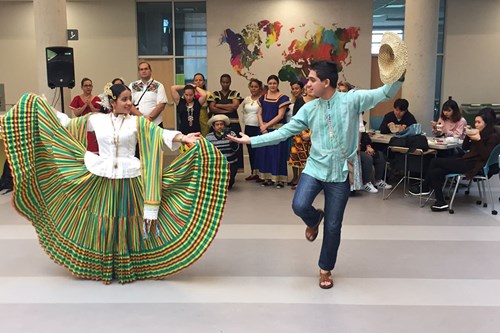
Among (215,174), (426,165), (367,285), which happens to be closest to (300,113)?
(215,174)

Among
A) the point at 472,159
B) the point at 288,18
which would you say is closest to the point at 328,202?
the point at 472,159

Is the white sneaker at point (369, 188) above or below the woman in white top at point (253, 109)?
below

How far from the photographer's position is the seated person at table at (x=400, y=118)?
7.12m

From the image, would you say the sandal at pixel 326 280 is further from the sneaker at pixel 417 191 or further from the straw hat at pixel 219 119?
the straw hat at pixel 219 119

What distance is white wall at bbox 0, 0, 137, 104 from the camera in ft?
35.1

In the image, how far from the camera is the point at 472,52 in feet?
35.8

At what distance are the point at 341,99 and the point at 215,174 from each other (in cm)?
101

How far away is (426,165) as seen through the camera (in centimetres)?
648

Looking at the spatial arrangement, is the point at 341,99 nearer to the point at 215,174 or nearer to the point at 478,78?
the point at 215,174

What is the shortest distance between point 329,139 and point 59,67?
5.18 metres

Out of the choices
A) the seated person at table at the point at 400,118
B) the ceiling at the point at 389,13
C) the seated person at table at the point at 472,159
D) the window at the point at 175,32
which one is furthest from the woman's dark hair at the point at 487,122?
the window at the point at 175,32

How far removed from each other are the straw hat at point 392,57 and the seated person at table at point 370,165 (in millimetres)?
3713

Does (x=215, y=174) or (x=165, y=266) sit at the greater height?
(x=215, y=174)

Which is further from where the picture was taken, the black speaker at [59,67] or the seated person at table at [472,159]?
the black speaker at [59,67]
